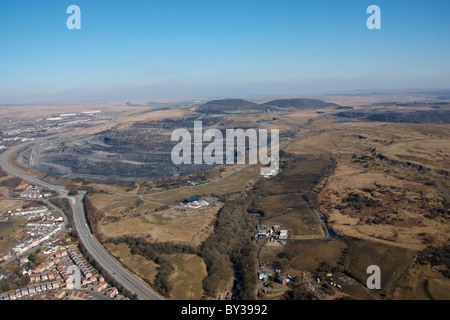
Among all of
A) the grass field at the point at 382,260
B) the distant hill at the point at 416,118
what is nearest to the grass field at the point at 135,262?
the grass field at the point at 382,260

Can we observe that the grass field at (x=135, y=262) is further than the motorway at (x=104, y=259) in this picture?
Yes

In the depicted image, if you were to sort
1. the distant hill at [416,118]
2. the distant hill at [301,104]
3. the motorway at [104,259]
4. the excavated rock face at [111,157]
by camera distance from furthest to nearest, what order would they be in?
the distant hill at [301,104], the distant hill at [416,118], the excavated rock face at [111,157], the motorway at [104,259]

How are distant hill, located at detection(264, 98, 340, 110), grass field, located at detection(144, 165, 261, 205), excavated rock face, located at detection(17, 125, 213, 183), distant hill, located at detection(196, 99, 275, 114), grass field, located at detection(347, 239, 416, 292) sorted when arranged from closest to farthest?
grass field, located at detection(347, 239, 416, 292)
grass field, located at detection(144, 165, 261, 205)
excavated rock face, located at detection(17, 125, 213, 183)
distant hill, located at detection(196, 99, 275, 114)
distant hill, located at detection(264, 98, 340, 110)

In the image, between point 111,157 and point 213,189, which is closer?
point 213,189

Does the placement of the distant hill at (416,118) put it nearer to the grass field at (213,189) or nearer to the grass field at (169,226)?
the grass field at (213,189)

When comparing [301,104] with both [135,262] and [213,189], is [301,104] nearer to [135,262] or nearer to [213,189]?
[213,189]

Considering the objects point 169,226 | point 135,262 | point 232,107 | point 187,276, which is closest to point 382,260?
point 187,276

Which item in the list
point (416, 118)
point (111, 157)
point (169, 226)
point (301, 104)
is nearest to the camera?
point (169, 226)

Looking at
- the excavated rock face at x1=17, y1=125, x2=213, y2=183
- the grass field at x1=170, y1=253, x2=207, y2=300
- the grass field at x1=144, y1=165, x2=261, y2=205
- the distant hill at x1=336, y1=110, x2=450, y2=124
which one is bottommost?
the grass field at x1=170, y1=253, x2=207, y2=300

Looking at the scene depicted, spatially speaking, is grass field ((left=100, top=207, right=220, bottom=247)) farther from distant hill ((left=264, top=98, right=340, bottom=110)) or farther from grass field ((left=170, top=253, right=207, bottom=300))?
distant hill ((left=264, top=98, right=340, bottom=110))

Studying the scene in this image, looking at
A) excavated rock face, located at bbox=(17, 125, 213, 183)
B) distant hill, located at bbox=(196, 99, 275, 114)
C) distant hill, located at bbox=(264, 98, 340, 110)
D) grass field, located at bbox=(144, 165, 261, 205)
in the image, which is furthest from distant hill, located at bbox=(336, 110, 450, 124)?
excavated rock face, located at bbox=(17, 125, 213, 183)

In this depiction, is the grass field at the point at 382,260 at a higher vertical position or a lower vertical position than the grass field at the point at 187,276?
higher

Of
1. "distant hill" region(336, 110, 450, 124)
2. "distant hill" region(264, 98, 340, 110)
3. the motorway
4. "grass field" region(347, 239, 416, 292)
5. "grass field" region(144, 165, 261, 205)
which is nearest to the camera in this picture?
the motorway
